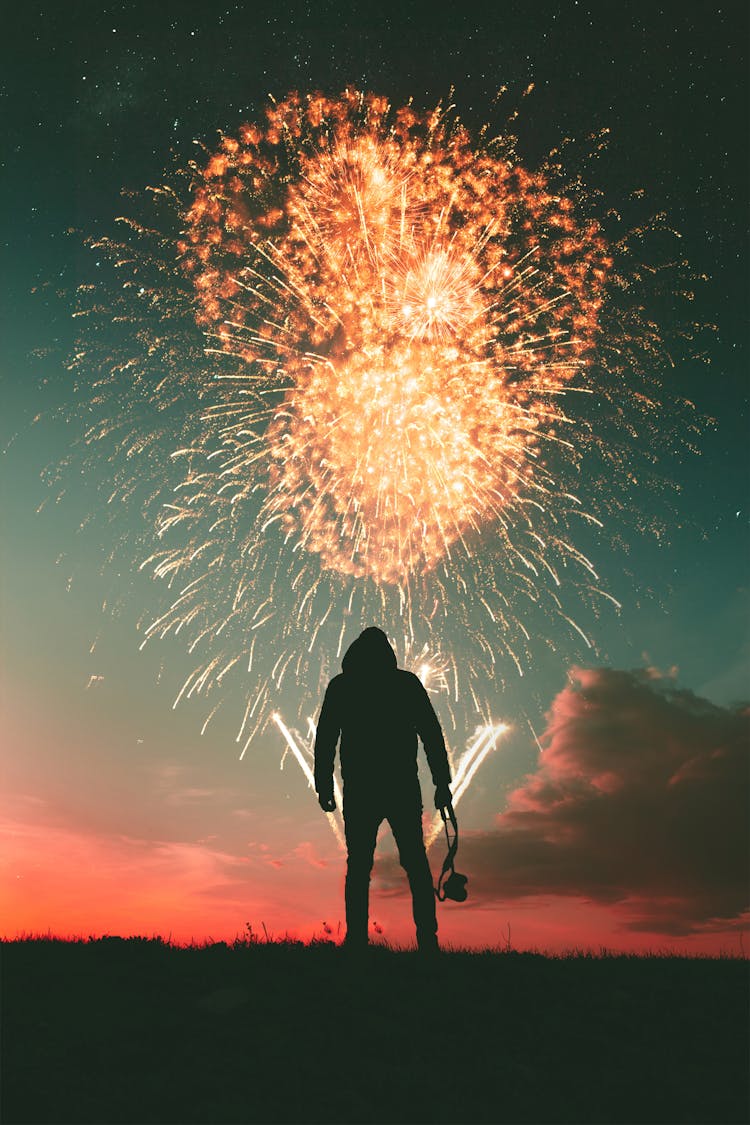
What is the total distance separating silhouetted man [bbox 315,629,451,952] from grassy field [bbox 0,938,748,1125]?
673 mm

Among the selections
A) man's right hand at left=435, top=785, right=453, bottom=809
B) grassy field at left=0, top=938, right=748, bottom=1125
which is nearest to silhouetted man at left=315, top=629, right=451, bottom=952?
man's right hand at left=435, top=785, right=453, bottom=809

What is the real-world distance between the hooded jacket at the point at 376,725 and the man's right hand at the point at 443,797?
0.06 meters

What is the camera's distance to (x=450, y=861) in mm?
8781

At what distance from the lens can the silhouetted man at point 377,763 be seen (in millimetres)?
8328

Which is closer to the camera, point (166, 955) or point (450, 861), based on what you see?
point (166, 955)

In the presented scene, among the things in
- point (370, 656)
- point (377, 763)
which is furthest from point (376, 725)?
point (370, 656)

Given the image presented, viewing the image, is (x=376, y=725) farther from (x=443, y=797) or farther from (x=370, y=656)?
(x=443, y=797)

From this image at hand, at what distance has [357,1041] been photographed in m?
5.71

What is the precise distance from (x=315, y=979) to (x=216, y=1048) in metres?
1.57

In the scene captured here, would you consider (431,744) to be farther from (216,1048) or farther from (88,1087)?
(88,1087)

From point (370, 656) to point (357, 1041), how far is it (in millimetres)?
3980

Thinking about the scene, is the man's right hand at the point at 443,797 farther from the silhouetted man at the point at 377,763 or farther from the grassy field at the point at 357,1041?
the grassy field at the point at 357,1041

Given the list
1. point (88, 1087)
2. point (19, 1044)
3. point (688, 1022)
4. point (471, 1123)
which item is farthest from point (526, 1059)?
point (19, 1044)

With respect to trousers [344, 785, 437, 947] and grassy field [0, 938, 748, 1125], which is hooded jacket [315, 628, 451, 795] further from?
grassy field [0, 938, 748, 1125]
